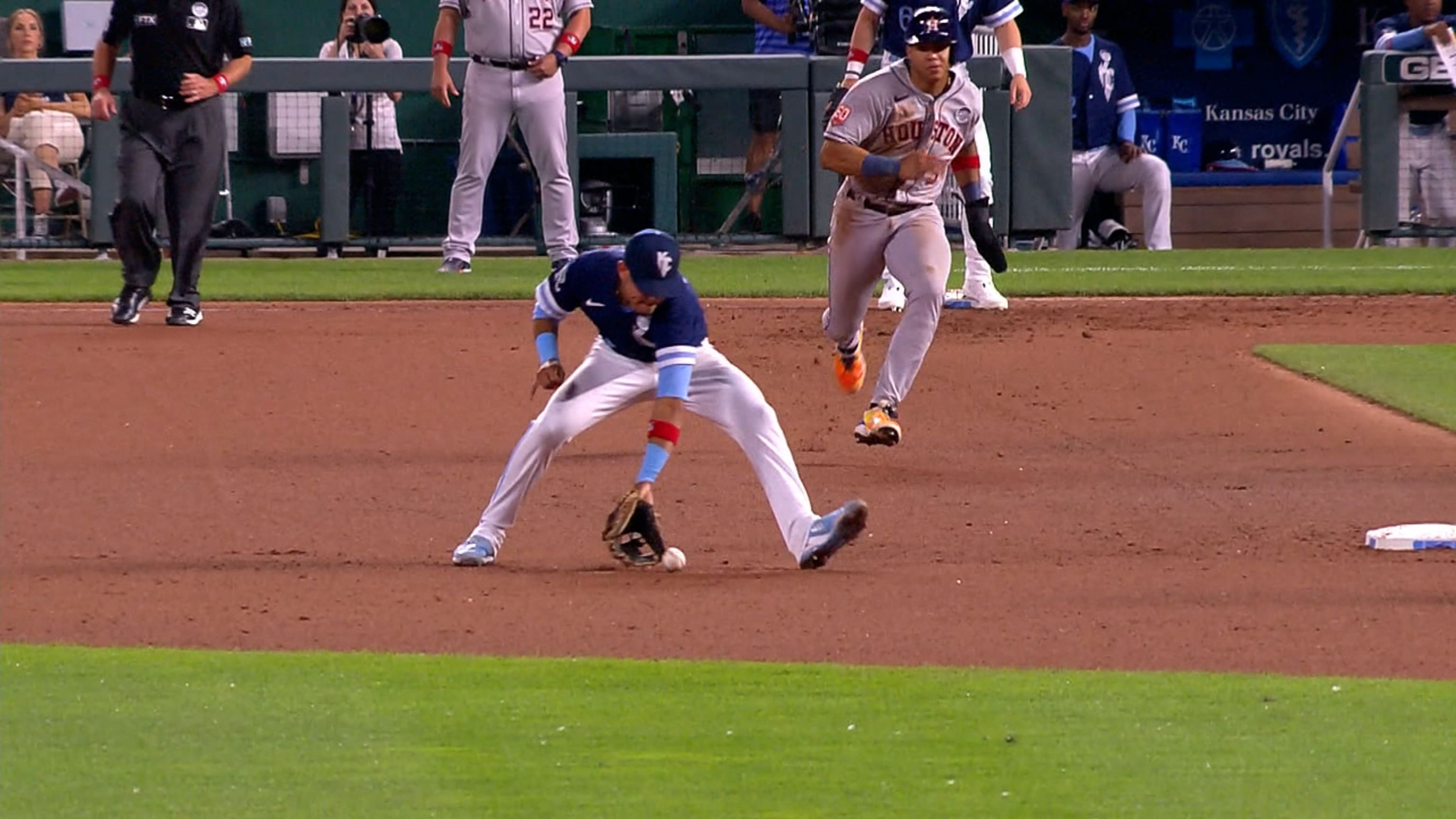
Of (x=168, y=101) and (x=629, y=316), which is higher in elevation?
(x=168, y=101)

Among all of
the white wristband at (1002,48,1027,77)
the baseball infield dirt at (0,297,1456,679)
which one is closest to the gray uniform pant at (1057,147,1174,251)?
the baseball infield dirt at (0,297,1456,679)

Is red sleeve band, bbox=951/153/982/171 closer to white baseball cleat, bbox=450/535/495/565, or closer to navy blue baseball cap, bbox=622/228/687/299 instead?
navy blue baseball cap, bbox=622/228/687/299

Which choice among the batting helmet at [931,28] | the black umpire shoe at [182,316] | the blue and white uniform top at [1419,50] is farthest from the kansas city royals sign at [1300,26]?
the batting helmet at [931,28]

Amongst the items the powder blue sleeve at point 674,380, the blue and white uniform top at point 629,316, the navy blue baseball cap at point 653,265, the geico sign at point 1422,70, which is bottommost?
the powder blue sleeve at point 674,380

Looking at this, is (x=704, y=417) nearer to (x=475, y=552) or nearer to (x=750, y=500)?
(x=475, y=552)

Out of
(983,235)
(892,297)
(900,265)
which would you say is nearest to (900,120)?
(900,265)

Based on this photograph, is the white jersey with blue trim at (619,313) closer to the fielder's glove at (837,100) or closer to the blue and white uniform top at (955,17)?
the fielder's glove at (837,100)

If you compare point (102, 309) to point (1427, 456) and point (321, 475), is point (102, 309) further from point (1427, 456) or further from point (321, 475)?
point (1427, 456)
